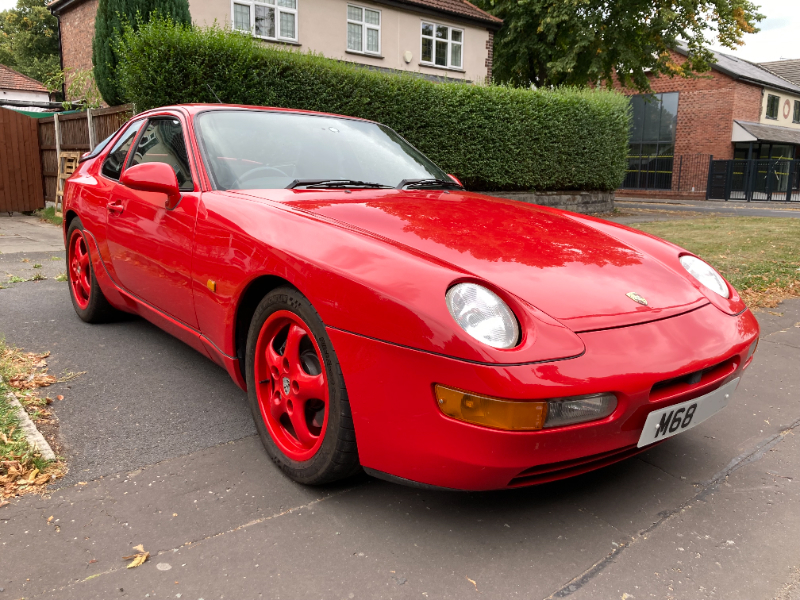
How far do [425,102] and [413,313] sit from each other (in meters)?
10.6

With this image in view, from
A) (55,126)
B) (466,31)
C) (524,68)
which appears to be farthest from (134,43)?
(524,68)

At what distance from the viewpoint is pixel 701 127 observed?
28578mm

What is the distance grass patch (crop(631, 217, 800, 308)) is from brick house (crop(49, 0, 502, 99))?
10789 mm

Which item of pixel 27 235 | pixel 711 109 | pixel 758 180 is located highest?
pixel 711 109

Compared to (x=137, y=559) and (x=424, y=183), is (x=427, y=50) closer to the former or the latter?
(x=424, y=183)

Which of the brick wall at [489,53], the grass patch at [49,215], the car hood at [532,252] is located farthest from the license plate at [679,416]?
the brick wall at [489,53]

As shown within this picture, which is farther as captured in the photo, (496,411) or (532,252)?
(532,252)

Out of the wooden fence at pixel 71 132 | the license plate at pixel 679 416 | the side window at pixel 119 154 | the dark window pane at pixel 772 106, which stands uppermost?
the dark window pane at pixel 772 106

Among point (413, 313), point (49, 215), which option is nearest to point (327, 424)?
point (413, 313)

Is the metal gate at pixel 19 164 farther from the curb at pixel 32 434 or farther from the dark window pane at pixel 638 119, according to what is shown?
the dark window pane at pixel 638 119

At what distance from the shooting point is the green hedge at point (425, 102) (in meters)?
8.92

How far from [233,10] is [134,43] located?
871cm

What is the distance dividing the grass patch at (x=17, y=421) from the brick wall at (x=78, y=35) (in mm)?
16946

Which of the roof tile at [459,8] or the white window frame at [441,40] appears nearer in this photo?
the roof tile at [459,8]
